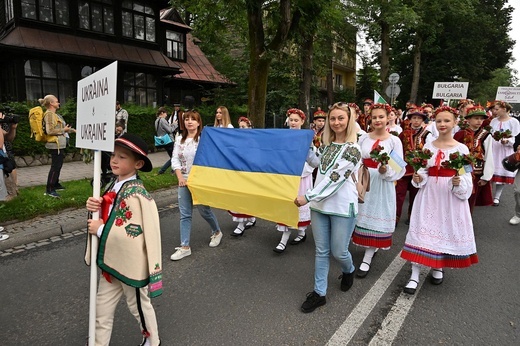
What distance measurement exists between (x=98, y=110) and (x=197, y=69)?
26159 mm

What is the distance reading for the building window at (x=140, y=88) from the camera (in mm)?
20875

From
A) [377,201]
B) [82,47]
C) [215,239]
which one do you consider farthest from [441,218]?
[82,47]

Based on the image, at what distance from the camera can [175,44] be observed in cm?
2633

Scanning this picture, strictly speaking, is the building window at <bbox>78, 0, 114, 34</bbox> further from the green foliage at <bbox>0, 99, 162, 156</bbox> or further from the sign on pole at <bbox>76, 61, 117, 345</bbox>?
the sign on pole at <bbox>76, 61, 117, 345</bbox>

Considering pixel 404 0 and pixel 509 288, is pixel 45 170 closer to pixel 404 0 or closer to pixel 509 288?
pixel 509 288

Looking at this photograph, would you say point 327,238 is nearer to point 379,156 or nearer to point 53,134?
point 379,156

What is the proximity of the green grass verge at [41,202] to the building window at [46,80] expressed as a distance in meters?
10.9

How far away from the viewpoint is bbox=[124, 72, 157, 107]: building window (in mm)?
20875

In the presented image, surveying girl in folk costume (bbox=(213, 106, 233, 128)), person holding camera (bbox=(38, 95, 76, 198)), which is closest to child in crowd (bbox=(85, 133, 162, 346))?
girl in folk costume (bbox=(213, 106, 233, 128))

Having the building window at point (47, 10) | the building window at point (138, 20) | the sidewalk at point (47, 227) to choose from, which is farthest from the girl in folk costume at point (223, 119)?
the building window at point (138, 20)

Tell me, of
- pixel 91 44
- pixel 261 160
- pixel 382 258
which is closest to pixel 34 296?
pixel 261 160

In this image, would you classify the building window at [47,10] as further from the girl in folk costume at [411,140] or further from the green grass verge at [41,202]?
the girl in folk costume at [411,140]

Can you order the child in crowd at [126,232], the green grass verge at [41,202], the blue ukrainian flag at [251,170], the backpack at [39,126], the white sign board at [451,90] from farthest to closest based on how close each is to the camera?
the white sign board at [451,90] < the backpack at [39,126] < the green grass verge at [41,202] < the blue ukrainian flag at [251,170] < the child in crowd at [126,232]

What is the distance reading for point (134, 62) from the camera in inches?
770
